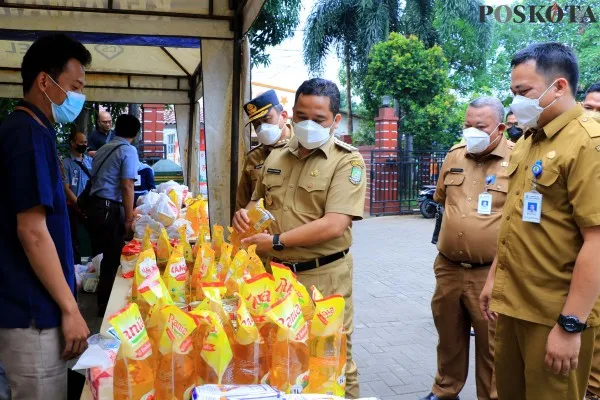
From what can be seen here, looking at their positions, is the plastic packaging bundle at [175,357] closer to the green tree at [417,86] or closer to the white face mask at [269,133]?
the white face mask at [269,133]

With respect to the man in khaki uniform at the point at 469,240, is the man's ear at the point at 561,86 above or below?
above

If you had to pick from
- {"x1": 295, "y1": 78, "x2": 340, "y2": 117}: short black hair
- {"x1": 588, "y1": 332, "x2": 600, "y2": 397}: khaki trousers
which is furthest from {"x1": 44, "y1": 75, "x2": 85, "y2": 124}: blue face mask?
{"x1": 588, "y1": 332, "x2": 600, "y2": 397}: khaki trousers

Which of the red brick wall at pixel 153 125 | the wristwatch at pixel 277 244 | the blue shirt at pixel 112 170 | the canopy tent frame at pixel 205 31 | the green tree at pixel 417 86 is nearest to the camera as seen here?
the wristwatch at pixel 277 244

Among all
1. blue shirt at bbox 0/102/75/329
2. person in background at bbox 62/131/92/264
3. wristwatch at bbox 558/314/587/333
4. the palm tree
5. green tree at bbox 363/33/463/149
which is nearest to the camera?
blue shirt at bbox 0/102/75/329

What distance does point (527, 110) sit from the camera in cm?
200

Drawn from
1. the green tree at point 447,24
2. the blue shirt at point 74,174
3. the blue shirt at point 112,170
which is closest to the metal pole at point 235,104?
the blue shirt at point 112,170

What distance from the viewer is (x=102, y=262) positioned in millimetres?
4805

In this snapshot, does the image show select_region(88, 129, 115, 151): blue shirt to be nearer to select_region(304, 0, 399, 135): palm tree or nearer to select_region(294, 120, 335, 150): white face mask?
select_region(294, 120, 335, 150): white face mask

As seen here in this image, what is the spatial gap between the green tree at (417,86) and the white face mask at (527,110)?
1496 cm

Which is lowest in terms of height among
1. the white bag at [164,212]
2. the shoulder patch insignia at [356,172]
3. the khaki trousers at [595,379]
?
the khaki trousers at [595,379]

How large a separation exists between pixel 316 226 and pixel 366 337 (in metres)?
2.47

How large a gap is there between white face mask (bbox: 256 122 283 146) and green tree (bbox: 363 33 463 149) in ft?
44.8

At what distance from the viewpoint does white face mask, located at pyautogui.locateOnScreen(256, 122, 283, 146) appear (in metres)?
3.56

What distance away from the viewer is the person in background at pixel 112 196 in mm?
4621
